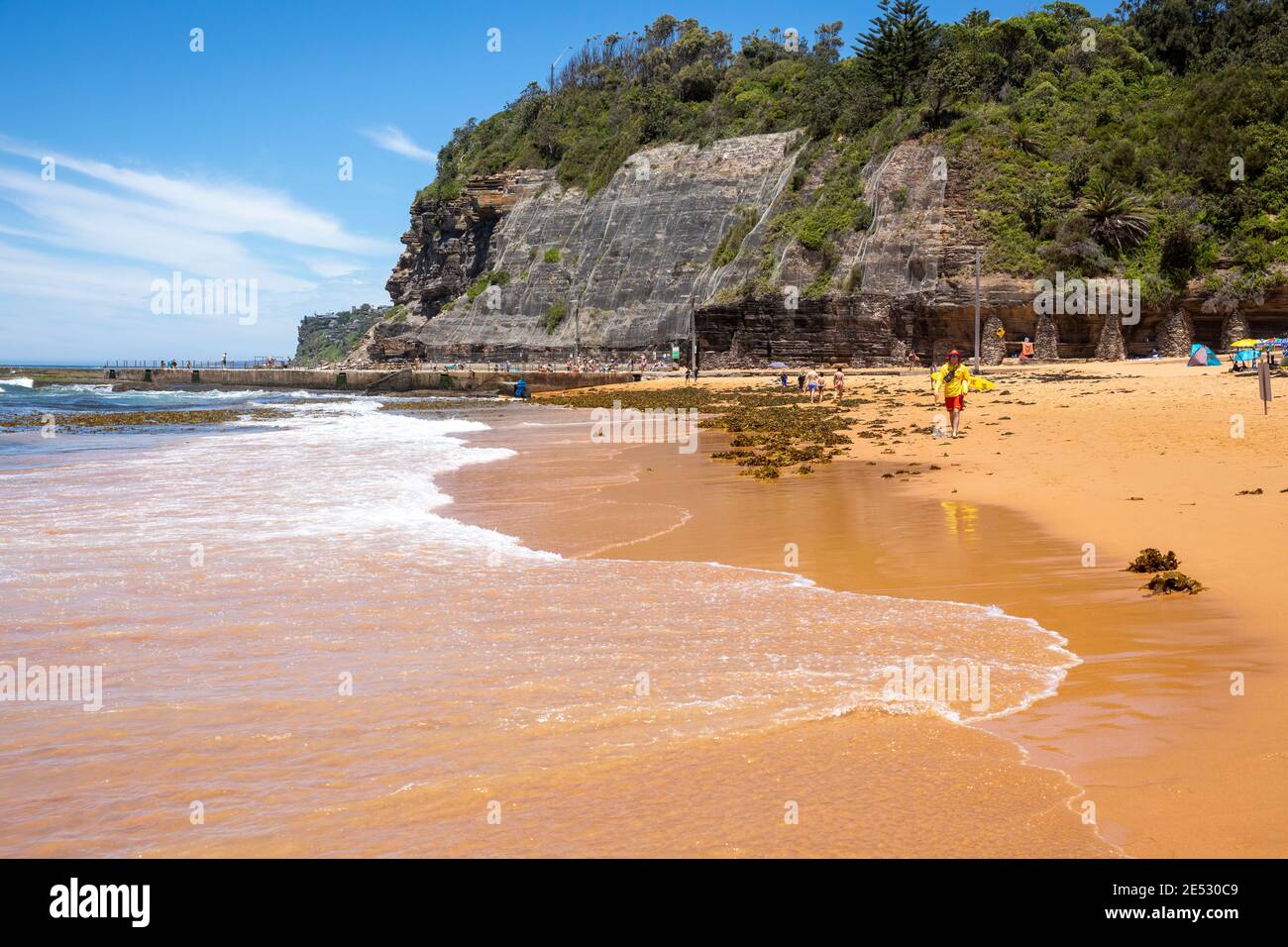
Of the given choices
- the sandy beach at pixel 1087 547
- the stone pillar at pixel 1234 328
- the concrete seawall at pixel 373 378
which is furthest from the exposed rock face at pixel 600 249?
the sandy beach at pixel 1087 547

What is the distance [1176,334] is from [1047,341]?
Result: 207 inches

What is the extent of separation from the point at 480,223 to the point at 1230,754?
93.2 metres

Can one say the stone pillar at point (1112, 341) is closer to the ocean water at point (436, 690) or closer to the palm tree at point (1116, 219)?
the palm tree at point (1116, 219)

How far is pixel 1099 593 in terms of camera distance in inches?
283

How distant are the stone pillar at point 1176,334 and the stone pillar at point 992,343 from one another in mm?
6717

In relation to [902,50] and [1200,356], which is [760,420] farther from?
[902,50]

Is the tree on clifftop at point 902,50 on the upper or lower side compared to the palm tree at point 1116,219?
upper

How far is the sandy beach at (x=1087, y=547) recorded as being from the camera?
3934mm

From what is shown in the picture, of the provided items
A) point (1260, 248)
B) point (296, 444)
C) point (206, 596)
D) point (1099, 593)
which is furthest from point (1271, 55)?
point (206, 596)

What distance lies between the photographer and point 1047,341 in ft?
145

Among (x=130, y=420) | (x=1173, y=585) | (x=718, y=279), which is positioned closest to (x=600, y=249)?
(x=718, y=279)

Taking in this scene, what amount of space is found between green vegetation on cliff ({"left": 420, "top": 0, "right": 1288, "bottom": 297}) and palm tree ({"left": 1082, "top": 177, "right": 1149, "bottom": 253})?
72 millimetres
